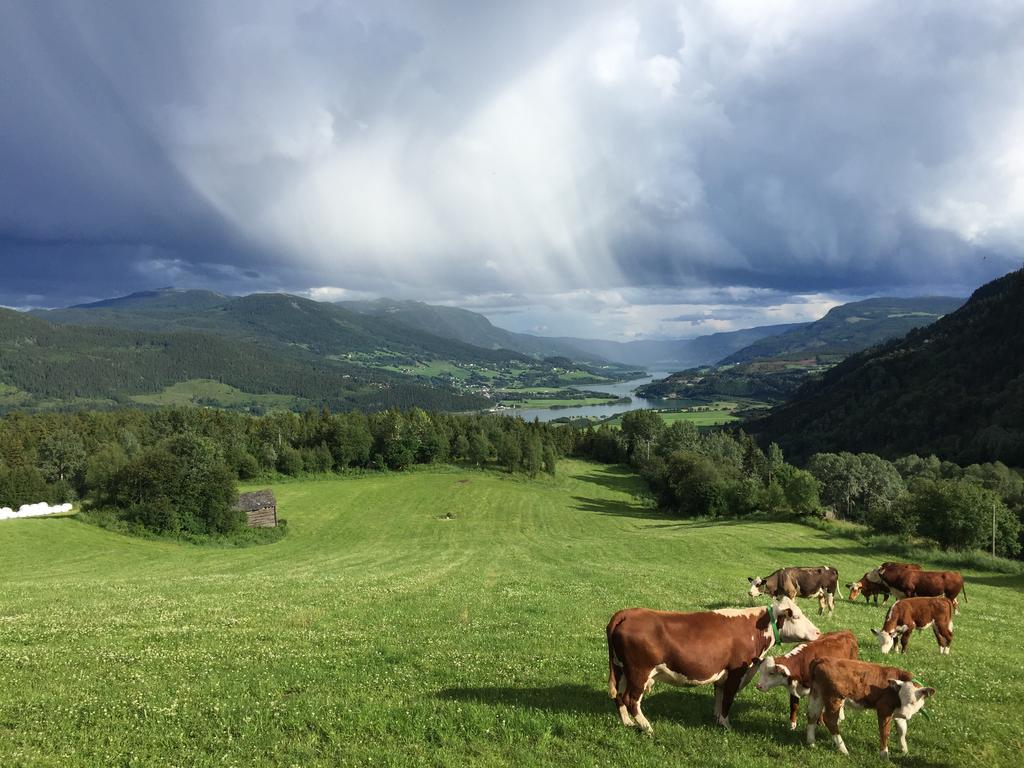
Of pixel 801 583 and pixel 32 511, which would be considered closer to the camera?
pixel 801 583

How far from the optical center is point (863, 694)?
31.1ft

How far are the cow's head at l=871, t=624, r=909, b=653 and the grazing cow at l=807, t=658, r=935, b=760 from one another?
6355 mm

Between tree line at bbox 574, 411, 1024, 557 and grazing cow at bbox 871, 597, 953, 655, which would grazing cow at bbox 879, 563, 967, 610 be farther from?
tree line at bbox 574, 411, 1024, 557

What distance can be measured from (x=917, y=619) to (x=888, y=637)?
127 cm

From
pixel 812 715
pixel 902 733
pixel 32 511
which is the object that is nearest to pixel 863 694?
pixel 902 733

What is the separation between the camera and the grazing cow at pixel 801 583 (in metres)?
22.1

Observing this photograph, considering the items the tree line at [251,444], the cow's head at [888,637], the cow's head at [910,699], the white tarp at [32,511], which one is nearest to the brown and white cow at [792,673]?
the cow's head at [910,699]

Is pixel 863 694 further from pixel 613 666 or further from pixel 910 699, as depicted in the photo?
pixel 613 666

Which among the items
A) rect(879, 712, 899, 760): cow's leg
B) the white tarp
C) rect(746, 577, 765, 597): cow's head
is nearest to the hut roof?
the white tarp

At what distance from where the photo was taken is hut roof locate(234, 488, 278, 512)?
6425 cm

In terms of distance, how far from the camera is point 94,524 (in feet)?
188

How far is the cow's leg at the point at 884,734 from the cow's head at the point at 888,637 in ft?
21.2

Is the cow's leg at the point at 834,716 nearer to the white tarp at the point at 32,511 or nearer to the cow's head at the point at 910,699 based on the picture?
the cow's head at the point at 910,699

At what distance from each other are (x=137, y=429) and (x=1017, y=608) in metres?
151
